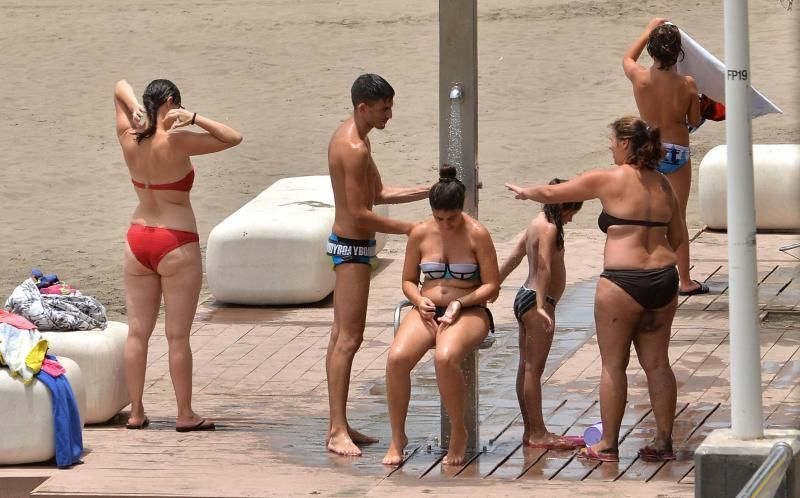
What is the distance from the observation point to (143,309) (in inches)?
340

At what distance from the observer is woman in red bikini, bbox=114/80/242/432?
8.43 m

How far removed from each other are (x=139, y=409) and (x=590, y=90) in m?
13.8

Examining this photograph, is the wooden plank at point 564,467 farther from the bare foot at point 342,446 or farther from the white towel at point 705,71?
the white towel at point 705,71

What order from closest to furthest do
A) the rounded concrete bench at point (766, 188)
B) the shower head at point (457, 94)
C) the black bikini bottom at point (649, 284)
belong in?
the black bikini bottom at point (649, 284)
the shower head at point (457, 94)
the rounded concrete bench at point (766, 188)

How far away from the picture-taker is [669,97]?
10695 millimetres

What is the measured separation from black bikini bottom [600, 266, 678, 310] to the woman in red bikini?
227 cm

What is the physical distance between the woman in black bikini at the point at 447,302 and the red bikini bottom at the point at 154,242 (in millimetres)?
1412

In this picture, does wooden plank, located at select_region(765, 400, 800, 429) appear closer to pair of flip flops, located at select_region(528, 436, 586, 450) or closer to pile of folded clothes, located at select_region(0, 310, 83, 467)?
pair of flip flops, located at select_region(528, 436, 586, 450)

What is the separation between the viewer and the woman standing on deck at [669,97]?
10.6 m

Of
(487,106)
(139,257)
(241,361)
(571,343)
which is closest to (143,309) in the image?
(139,257)

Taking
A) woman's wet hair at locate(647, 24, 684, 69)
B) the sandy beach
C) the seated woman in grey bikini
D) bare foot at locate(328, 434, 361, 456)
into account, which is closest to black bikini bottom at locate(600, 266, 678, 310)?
the seated woman in grey bikini

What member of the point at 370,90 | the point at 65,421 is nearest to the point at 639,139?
the point at 370,90

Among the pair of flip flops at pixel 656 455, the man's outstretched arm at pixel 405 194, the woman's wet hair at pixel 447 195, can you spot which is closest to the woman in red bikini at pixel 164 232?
the man's outstretched arm at pixel 405 194

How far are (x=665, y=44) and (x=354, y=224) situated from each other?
3499 mm
